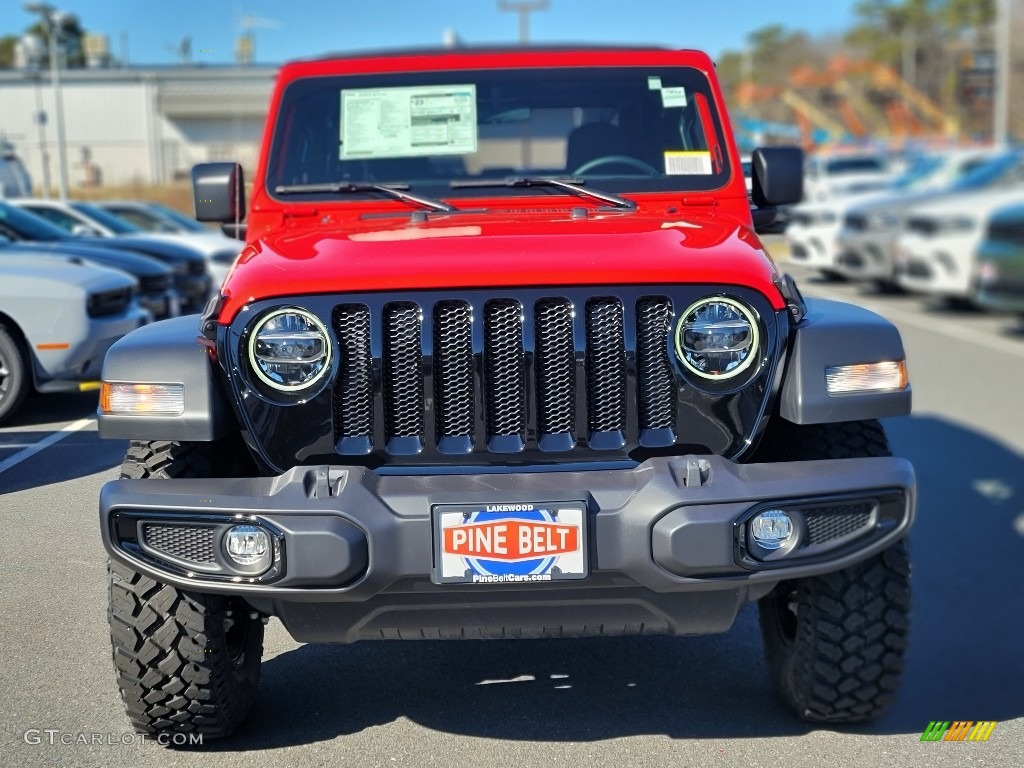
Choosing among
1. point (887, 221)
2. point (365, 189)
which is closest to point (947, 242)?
point (887, 221)

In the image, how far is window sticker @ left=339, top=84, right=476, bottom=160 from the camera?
4543mm

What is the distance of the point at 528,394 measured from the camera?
3273 millimetres

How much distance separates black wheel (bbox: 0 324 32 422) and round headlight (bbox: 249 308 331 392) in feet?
16.6

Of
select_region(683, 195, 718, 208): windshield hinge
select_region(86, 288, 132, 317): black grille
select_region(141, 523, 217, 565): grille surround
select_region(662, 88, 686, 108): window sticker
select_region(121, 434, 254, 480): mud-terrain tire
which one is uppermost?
select_region(662, 88, 686, 108): window sticker

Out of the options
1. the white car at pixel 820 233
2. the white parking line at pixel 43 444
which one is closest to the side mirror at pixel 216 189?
the white parking line at pixel 43 444

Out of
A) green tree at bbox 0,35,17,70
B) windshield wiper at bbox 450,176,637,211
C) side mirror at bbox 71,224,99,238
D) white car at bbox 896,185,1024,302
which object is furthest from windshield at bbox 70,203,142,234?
green tree at bbox 0,35,17,70

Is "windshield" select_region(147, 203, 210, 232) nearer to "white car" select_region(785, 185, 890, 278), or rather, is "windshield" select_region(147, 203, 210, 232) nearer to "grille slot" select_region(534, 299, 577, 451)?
"white car" select_region(785, 185, 890, 278)

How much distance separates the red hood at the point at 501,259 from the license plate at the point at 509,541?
582 mm

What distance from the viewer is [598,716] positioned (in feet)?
12.4

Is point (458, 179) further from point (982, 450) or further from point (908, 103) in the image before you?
point (908, 103)

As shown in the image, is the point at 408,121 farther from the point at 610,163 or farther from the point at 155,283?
the point at 155,283

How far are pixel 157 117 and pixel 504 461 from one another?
54960 mm

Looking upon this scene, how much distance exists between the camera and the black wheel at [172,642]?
3.35m

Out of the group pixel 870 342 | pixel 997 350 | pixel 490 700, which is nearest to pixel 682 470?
pixel 870 342
